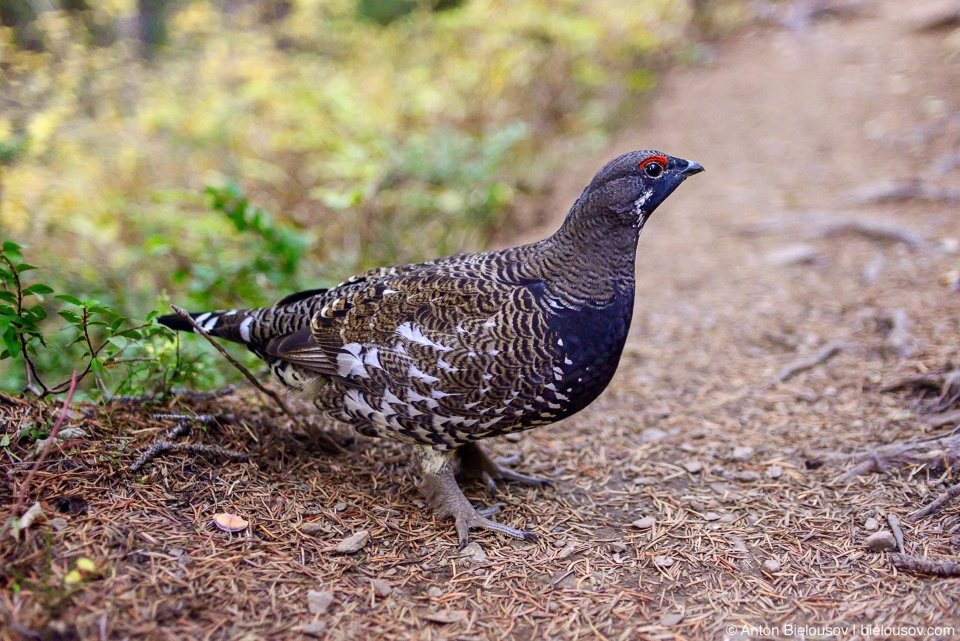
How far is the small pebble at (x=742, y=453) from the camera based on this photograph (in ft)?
13.9

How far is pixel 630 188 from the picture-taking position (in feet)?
11.9

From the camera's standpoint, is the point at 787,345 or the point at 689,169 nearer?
the point at 689,169

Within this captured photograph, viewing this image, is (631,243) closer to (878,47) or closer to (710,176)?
(710,176)

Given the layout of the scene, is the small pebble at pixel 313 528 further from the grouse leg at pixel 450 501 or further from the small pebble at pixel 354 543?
the grouse leg at pixel 450 501

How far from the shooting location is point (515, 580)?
3.20 metres

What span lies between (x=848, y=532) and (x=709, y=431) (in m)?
1.28

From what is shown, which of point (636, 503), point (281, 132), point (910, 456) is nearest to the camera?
point (910, 456)

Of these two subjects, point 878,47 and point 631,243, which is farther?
point 878,47

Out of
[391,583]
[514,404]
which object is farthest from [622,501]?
[391,583]

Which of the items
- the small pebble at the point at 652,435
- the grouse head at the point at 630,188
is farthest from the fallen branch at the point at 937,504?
the grouse head at the point at 630,188

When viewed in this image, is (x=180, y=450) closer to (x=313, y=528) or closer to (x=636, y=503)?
(x=313, y=528)

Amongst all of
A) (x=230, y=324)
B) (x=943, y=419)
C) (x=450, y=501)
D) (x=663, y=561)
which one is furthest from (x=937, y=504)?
(x=230, y=324)

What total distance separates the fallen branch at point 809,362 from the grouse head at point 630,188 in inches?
87.0

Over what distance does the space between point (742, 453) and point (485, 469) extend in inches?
65.8
